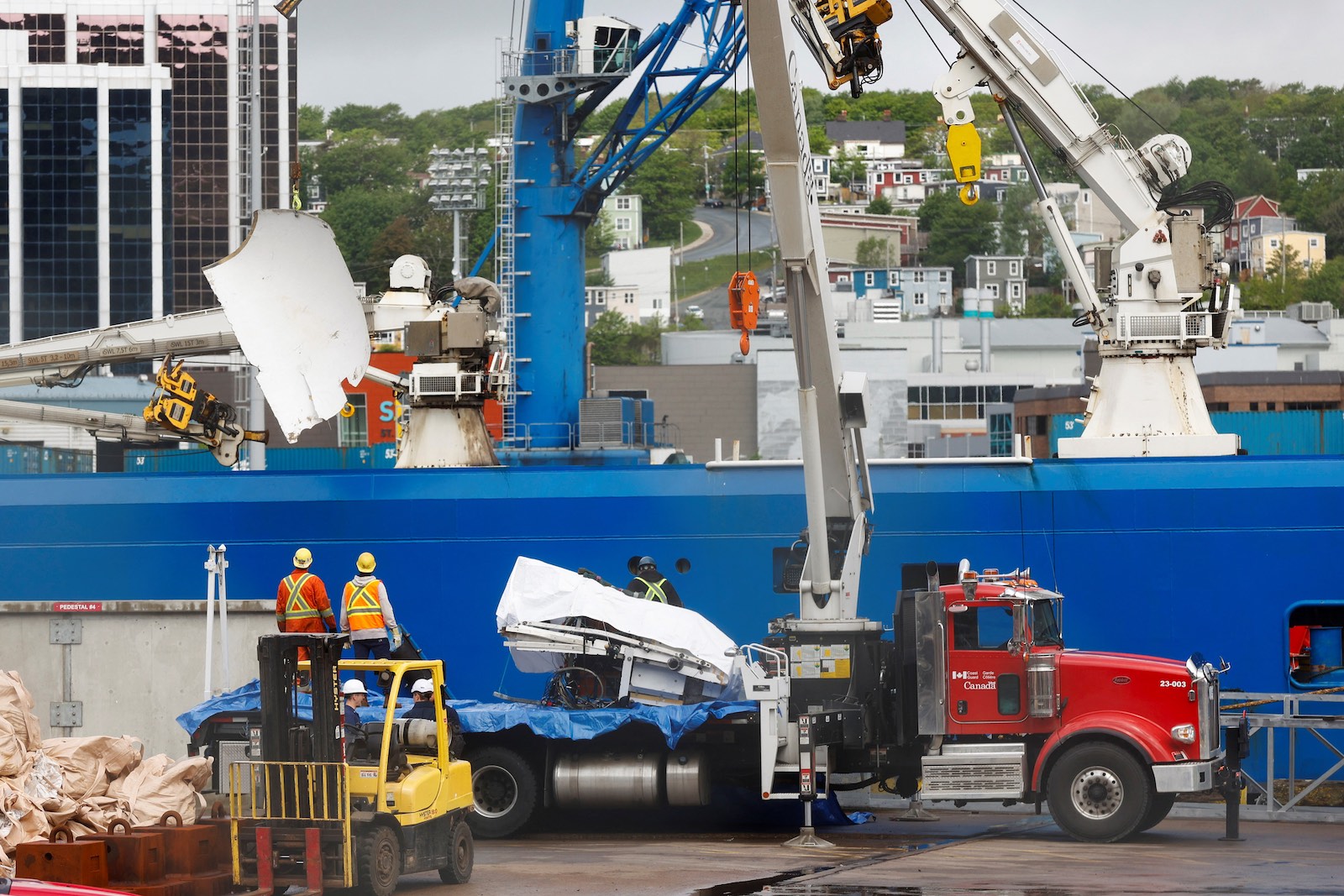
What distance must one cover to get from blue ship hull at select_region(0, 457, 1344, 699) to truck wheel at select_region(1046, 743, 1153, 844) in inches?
213

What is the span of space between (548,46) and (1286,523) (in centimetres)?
1638

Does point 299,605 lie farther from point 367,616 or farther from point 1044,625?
point 1044,625

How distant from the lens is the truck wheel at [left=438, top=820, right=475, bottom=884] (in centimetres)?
1505

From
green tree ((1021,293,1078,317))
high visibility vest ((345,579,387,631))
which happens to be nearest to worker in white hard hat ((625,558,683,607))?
high visibility vest ((345,579,387,631))

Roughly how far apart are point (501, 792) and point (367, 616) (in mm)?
2441

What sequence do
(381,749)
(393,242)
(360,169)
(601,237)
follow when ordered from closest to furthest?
(381,749) < (393,242) < (360,169) < (601,237)

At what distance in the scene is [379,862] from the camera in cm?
1395

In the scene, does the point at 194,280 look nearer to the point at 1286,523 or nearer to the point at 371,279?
the point at 371,279

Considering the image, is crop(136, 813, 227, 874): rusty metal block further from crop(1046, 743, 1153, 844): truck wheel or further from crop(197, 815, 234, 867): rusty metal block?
crop(1046, 743, 1153, 844): truck wheel

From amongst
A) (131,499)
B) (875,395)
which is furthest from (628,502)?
(875,395)

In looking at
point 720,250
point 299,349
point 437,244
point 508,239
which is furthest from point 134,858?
point 720,250

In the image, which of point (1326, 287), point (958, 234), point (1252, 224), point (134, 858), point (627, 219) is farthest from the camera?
point (627, 219)

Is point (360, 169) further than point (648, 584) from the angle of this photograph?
Yes

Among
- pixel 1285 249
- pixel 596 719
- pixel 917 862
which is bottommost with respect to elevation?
pixel 917 862
